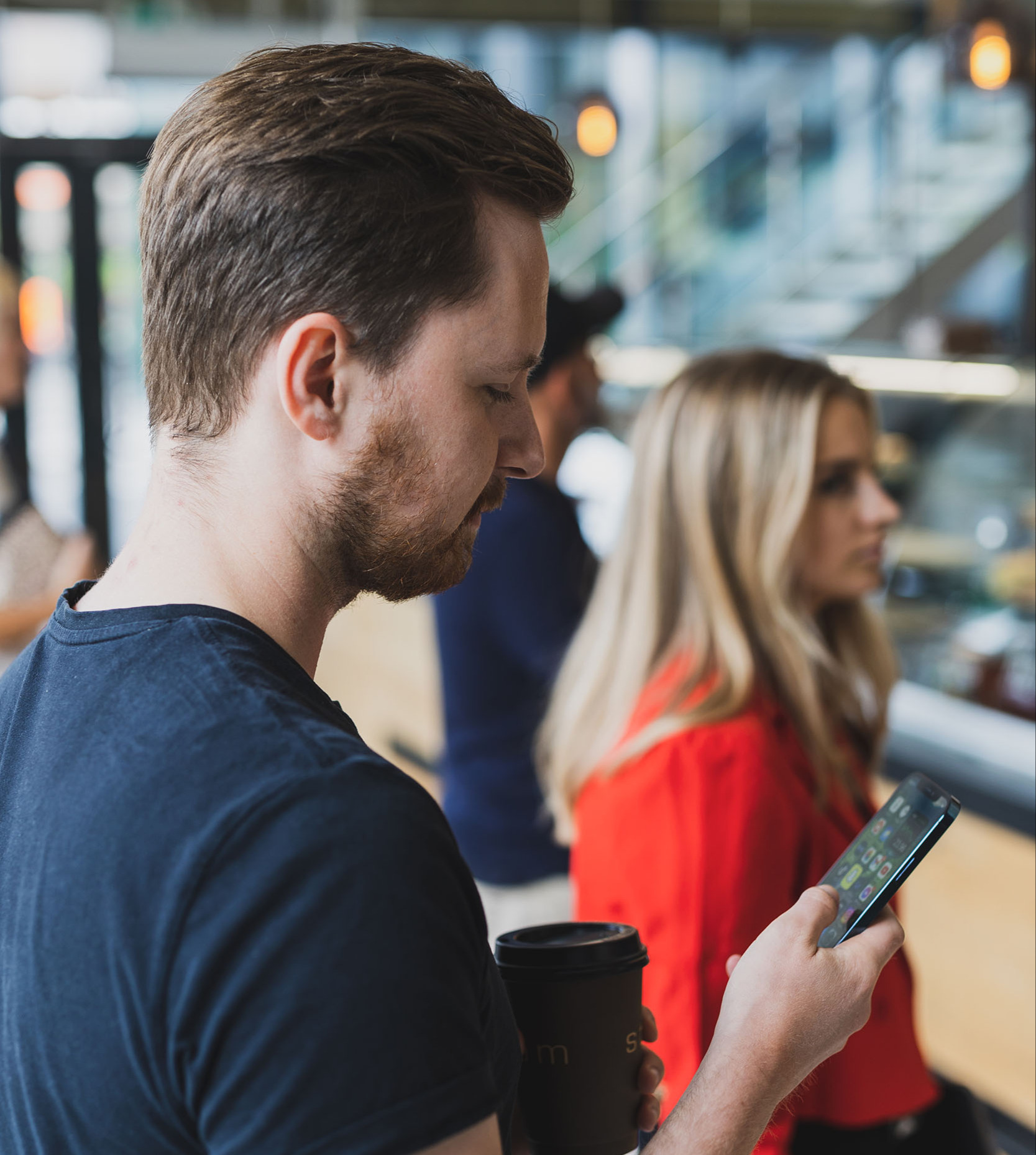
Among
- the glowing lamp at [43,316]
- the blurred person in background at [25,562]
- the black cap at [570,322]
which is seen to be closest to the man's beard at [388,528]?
the black cap at [570,322]

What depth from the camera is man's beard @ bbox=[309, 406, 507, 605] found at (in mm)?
861

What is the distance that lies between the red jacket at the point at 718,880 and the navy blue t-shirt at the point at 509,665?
2.50 feet

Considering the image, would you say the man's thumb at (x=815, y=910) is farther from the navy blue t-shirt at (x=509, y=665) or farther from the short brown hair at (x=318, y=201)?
the navy blue t-shirt at (x=509, y=665)

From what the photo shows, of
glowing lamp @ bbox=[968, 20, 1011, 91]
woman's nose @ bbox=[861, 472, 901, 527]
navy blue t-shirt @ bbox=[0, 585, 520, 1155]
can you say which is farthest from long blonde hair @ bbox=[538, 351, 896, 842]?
glowing lamp @ bbox=[968, 20, 1011, 91]

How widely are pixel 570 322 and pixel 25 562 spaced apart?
61.0 inches

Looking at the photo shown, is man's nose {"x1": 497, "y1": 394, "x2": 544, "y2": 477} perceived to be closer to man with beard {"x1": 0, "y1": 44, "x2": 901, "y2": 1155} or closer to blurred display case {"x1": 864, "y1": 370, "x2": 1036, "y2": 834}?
man with beard {"x1": 0, "y1": 44, "x2": 901, "y2": 1155}

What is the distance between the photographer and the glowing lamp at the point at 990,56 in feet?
16.9

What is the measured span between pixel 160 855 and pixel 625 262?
9525 mm

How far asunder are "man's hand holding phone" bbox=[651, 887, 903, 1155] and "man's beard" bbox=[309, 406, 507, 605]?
0.36m

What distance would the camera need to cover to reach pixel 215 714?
0.74 meters

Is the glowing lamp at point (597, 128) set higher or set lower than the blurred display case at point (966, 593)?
higher

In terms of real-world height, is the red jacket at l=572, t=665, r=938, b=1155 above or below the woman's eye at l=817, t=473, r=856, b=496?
below

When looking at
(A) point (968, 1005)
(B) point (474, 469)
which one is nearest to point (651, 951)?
(B) point (474, 469)

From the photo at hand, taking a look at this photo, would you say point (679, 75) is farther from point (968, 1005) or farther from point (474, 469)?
point (474, 469)
